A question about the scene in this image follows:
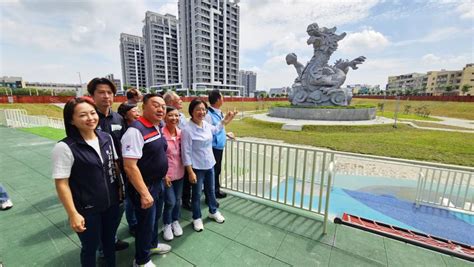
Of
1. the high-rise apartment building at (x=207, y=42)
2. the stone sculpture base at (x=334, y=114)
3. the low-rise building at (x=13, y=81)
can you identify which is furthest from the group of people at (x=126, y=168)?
the low-rise building at (x=13, y=81)

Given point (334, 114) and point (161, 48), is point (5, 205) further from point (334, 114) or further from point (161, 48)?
point (161, 48)

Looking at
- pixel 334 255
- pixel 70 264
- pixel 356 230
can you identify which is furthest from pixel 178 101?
pixel 356 230

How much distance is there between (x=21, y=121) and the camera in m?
9.45

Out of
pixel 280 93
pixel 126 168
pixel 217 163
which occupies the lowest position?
pixel 217 163

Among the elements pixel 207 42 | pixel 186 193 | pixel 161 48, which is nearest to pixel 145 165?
pixel 186 193

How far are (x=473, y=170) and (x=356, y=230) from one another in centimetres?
174

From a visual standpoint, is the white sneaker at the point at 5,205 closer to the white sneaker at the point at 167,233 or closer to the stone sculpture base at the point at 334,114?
the white sneaker at the point at 167,233

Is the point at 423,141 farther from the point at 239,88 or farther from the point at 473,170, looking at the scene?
the point at 239,88

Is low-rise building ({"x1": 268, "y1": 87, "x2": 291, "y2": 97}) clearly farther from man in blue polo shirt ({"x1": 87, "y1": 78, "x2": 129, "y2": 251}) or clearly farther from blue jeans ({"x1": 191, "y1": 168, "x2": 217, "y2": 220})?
man in blue polo shirt ({"x1": 87, "y1": 78, "x2": 129, "y2": 251})

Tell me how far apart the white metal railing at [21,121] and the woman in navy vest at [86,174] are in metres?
10.5

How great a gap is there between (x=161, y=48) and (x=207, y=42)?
19.0 metres

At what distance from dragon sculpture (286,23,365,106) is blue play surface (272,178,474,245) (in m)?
13.3

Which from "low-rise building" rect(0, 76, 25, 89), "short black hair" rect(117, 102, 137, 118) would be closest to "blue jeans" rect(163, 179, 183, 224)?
"short black hair" rect(117, 102, 137, 118)

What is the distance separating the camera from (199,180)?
87.7 inches
